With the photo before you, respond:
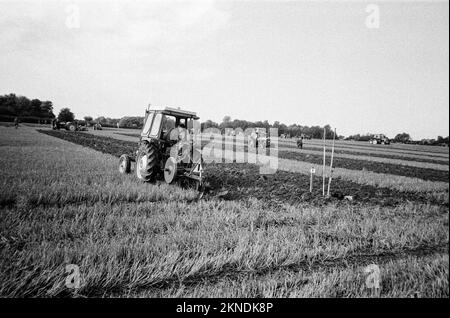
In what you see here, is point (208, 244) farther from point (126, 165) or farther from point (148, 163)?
point (126, 165)

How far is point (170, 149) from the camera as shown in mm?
8539

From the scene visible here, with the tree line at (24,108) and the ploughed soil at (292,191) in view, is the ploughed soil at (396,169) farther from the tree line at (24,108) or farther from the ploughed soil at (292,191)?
the tree line at (24,108)

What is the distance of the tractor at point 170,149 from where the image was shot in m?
8.06

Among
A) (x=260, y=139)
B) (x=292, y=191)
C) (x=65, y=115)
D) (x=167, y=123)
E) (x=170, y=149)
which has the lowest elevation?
(x=292, y=191)

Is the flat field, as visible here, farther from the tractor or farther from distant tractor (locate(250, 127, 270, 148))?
distant tractor (locate(250, 127, 270, 148))

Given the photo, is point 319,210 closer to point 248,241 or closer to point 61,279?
point 248,241

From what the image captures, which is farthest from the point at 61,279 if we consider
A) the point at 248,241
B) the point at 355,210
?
the point at 355,210

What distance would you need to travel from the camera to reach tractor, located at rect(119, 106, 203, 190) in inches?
317

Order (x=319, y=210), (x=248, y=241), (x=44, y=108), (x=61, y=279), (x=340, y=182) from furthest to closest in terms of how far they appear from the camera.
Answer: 1. (x=44, y=108)
2. (x=340, y=182)
3. (x=319, y=210)
4. (x=248, y=241)
5. (x=61, y=279)

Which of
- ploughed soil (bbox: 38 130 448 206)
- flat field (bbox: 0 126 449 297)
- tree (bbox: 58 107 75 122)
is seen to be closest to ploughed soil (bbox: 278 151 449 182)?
ploughed soil (bbox: 38 130 448 206)

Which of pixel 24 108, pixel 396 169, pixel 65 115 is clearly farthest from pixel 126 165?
pixel 65 115

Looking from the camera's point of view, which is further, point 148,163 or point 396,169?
point 396,169

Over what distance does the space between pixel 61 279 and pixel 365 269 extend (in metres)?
3.90

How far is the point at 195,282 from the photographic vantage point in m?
3.27
